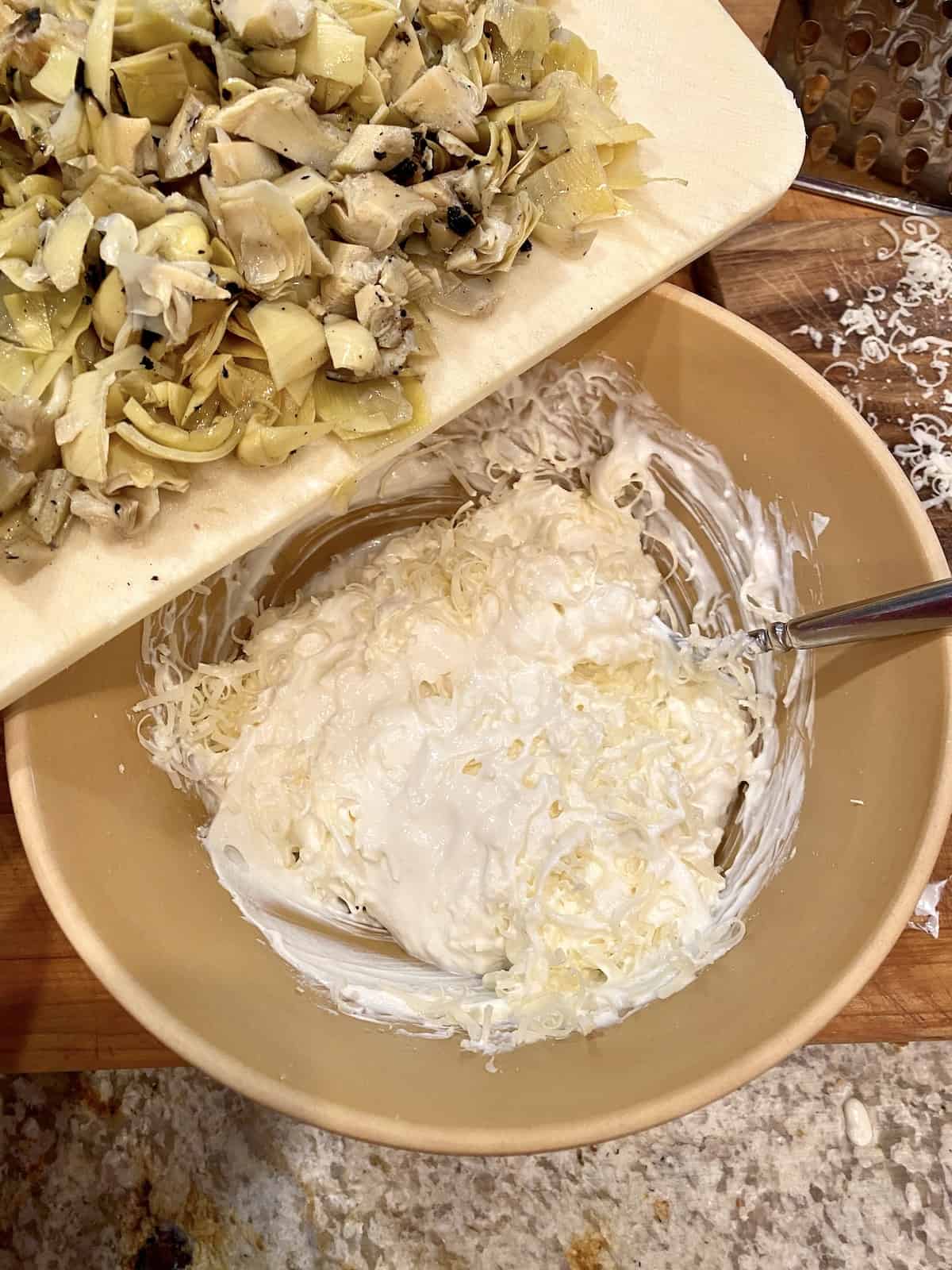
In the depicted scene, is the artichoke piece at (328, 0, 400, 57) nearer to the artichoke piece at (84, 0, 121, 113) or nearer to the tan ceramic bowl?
the artichoke piece at (84, 0, 121, 113)

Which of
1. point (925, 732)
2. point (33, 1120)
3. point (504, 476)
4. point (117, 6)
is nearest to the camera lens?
point (117, 6)

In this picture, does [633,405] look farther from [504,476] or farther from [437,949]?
[437,949]

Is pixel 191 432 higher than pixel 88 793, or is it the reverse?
pixel 191 432

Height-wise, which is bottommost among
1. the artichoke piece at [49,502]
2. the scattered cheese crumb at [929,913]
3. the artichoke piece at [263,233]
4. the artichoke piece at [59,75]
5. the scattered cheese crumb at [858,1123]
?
the scattered cheese crumb at [858,1123]

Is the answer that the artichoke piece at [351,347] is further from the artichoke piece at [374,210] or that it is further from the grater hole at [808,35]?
the grater hole at [808,35]

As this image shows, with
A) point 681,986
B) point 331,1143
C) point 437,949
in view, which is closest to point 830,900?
point 681,986

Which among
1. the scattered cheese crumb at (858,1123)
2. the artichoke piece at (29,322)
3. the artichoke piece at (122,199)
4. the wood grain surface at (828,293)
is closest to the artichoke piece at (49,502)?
the artichoke piece at (29,322)

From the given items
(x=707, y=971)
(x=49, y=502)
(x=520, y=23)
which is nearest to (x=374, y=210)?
(x=520, y=23)
